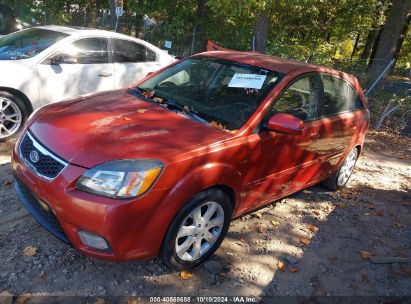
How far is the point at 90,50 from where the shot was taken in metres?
6.10

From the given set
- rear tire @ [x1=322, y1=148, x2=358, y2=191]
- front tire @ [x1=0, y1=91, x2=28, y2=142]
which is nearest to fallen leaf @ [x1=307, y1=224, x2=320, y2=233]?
rear tire @ [x1=322, y1=148, x2=358, y2=191]

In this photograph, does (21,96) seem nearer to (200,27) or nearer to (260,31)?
(260,31)

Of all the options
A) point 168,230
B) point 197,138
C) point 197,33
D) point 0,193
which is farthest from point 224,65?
point 197,33

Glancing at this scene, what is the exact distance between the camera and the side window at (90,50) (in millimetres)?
5902

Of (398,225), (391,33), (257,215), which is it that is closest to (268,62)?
(257,215)

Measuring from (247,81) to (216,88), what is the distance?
1.00ft

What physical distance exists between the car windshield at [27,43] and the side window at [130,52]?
0.88 metres

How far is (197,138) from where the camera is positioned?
3098mm

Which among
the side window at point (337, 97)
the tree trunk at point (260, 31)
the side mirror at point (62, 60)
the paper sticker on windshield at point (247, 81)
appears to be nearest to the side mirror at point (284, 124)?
the paper sticker on windshield at point (247, 81)

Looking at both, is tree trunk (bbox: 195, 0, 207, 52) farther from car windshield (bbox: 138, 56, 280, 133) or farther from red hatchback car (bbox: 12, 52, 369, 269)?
car windshield (bbox: 138, 56, 280, 133)

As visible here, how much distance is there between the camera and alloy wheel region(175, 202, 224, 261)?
309 centimetres

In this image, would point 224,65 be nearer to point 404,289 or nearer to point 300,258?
point 300,258

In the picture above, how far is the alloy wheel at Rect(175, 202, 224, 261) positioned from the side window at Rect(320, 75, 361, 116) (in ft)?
5.77

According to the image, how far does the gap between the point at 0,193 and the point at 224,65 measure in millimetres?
2646
